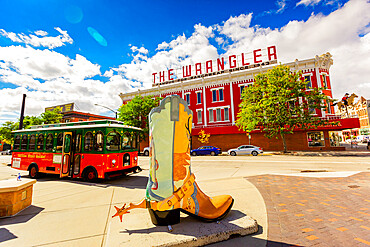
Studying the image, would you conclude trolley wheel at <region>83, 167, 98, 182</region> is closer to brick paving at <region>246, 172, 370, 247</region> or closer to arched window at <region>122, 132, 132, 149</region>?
arched window at <region>122, 132, 132, 149</region>

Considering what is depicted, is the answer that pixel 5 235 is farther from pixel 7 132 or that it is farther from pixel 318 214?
pixel 7 132

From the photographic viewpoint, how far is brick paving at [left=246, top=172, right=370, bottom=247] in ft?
9.59

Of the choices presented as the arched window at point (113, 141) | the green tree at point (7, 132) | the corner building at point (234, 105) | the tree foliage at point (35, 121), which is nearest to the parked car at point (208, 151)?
the corner building at point (234, 105)

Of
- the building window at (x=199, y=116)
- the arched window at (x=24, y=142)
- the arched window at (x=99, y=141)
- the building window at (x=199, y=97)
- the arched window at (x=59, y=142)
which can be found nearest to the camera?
the arched window at (x=99, y=141)

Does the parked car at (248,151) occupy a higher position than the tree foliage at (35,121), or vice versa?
the tree foliage at (35,121)

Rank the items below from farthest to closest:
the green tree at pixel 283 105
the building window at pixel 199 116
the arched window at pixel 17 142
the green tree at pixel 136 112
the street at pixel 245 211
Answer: the building window at pixel 199 116, the green tree at pixel 136 112, the green tree at pixel 283 105, the arched window at pixel 17 142, the street at pixel 245 211

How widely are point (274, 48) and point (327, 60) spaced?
25.0 ft

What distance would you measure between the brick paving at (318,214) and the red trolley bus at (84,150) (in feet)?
21.0

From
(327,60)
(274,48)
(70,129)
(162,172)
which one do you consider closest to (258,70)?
(274,48)

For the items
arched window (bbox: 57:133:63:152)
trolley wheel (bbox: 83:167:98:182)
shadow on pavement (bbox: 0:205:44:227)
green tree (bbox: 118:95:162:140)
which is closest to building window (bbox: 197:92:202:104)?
green tree (bbox: 118:95:162:140)

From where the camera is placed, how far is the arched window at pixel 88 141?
27.1 ft

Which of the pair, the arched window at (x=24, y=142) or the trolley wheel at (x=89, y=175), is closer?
the trolley wheel at (x=89, y=175)

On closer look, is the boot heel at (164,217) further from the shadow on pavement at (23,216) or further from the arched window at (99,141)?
the arched window at (99,141)

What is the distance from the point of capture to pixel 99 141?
26.7 ft
